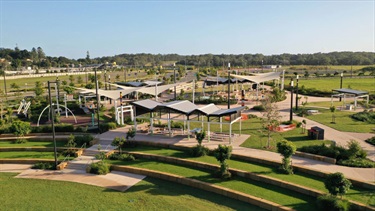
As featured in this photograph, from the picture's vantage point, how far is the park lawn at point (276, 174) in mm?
10406

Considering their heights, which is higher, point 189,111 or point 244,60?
point 244,60

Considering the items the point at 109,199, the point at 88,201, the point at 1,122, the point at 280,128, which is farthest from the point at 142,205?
the point at 1,122

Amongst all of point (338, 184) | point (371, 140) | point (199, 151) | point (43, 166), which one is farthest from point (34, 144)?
point (371, 140)

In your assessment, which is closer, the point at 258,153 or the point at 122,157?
the point at 258,153

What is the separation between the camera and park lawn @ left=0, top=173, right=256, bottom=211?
10805mm

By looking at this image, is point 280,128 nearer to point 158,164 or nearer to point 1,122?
point 158,164

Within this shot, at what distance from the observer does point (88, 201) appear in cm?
1138

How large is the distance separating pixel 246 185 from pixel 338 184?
349cm

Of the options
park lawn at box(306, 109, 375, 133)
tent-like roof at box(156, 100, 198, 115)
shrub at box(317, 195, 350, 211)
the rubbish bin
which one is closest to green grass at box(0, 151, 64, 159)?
tent-like roof at box(156, 100, 198, 115)

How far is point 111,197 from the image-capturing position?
11.7 metres

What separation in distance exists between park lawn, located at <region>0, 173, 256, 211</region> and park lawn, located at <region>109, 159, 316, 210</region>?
0.72 m

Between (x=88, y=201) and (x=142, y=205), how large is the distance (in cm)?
223

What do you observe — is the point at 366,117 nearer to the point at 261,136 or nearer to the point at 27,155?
the point at 261,136

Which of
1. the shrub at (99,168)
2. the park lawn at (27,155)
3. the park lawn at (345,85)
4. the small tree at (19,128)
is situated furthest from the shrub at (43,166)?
the park lawn at (345,85)
